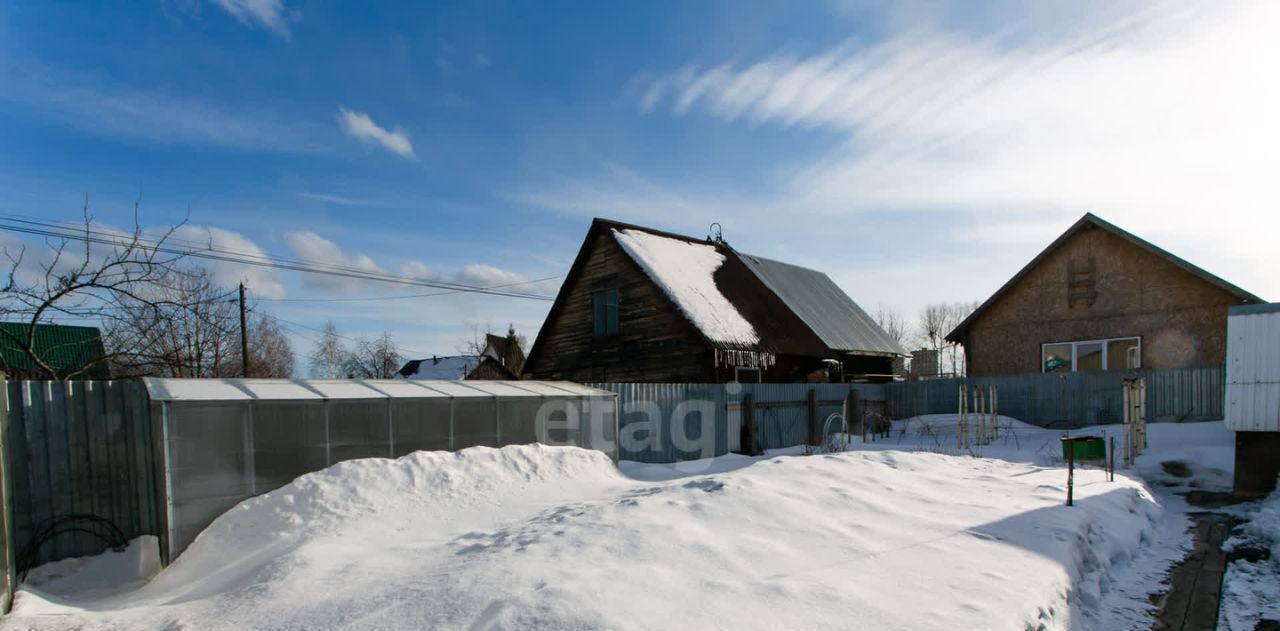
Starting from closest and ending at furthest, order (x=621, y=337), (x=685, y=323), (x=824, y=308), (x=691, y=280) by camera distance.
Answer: (x=685, y=323)
(x=621, y=337)
(x=691, y=280)
(x=824, y=308)

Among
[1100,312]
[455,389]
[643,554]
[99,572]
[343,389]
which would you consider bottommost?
[99,572]

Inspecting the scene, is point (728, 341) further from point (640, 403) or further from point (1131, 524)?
point (1131, 524)

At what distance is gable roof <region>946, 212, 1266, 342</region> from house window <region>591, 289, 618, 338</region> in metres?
12.4

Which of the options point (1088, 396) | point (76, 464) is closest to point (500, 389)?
point (76, 464)

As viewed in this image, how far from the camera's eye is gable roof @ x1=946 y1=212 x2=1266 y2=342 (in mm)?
17969

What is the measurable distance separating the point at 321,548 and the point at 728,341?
1413 cm

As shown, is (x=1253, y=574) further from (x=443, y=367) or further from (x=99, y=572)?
(x=443, y=367)

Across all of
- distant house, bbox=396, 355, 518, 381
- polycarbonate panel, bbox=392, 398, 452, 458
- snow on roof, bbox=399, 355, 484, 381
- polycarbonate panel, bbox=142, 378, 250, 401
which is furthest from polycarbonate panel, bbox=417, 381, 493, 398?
snow on roof, bbox=399, 355, 484, 381

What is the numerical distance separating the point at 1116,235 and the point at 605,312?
16227mm

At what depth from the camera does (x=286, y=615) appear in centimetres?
462

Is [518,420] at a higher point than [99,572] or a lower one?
higher

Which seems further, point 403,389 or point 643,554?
point 403,389

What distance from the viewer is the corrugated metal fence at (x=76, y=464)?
288 inches

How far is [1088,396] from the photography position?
17.7 metres
